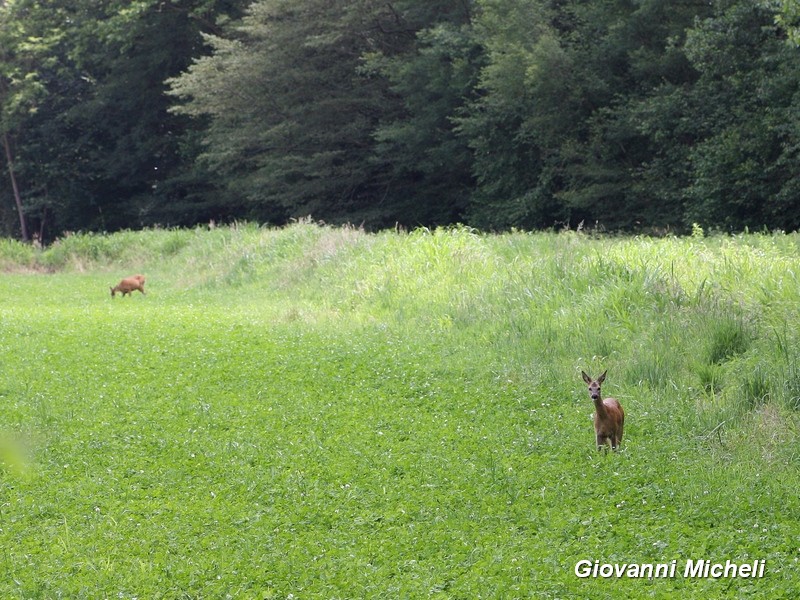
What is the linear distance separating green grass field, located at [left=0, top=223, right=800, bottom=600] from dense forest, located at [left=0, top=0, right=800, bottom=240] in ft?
38.2

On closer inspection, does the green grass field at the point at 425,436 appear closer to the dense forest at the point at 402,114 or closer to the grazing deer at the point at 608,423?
the grazing deer at the point at 608,423

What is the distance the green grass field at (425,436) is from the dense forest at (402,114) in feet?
38.2

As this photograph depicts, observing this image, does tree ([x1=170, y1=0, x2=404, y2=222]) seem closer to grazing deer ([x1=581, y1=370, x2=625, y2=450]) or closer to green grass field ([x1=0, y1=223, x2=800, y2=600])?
green grass field ([x1=0, y1=223, x2=800, y2=600])

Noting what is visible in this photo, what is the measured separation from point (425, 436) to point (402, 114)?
3600cm

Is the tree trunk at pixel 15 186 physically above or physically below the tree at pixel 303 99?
below

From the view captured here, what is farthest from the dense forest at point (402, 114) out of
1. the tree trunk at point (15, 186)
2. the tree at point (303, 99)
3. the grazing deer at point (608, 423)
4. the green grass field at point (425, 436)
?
the grazing deer at point (608, 423)

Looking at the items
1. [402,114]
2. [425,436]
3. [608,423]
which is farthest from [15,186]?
[608,423]

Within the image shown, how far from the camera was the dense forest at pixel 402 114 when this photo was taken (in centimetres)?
2967

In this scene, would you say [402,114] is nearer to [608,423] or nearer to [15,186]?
[15,186]

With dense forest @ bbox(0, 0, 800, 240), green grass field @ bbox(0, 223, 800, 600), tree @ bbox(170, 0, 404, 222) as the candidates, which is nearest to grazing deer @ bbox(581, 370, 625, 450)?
green grass field @ bbox(0, 223, 800, 600)

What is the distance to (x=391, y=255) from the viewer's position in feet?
60.4

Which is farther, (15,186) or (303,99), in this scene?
(15,186)

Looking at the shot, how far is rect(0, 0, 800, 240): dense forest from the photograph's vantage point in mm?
29672

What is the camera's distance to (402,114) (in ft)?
144
